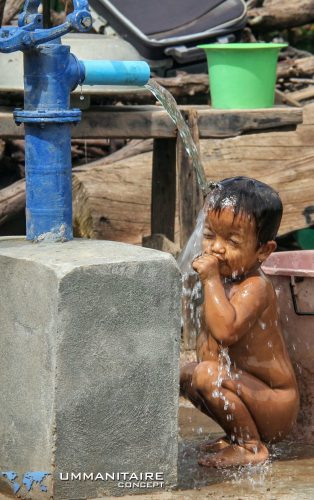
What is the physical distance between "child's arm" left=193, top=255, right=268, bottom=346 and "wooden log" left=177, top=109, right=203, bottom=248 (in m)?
1.67

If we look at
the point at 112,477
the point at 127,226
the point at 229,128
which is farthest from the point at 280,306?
the point at 127,226

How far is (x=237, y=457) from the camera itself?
11.8 ft

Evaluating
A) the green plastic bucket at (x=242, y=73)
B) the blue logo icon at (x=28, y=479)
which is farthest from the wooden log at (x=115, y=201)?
the blue logo icon at (x=28, y=479)

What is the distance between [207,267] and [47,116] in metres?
0.72

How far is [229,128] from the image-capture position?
516 centimetres

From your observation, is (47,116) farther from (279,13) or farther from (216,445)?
(279,13)

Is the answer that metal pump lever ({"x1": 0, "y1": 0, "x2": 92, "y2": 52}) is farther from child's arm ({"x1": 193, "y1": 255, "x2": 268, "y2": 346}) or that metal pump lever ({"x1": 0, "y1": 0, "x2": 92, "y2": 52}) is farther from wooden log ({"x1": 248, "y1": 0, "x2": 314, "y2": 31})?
wooden log ({"x1": 248, "y1": 0, "x2": 314, "y2": 31})

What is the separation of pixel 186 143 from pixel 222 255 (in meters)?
1.32

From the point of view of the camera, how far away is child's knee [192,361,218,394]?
353 cm

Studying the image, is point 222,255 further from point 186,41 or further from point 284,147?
point 186,41

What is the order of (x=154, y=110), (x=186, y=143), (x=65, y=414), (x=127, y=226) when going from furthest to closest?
(x=127, y=226)
(x=154, y=110)
(x=186, y=143)
(x=65, y=414)

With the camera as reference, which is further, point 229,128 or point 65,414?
point 229,128

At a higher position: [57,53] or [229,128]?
[57,53]

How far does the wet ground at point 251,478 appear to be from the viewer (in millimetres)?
3303
